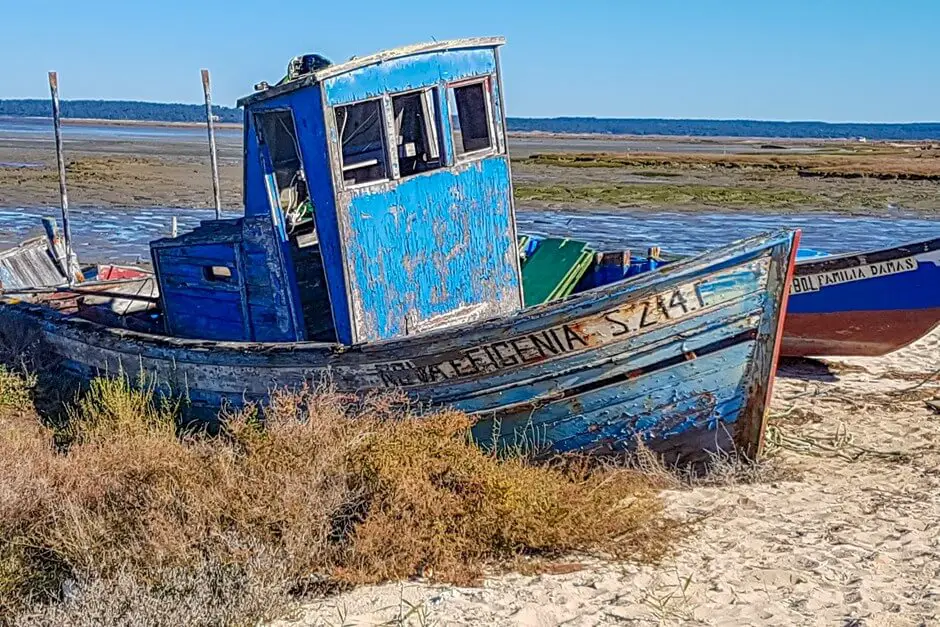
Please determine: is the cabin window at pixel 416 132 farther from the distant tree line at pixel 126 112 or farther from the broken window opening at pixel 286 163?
the distant tree line at pixel 126 112

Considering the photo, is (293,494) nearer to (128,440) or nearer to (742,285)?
(128,440)

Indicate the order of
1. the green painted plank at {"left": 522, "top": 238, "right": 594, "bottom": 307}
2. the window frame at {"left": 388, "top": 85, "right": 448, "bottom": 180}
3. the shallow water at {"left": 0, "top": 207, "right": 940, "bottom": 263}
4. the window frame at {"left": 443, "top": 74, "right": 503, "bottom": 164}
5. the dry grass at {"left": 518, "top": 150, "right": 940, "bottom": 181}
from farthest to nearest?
1. the dry grass at {"left": 518, "top": 150, "right": 940, "bottom": 181}
2. the shallow water at {"left": 0, "top": 207, "right": 940, "bottom": 263}
3. the green painted plank at {"left": 522, "top": 238, "right": 594, "bottom": 307}
4. the window frame at {"left": 443, "top": 74, "right": 503, "bottom": 164}
5. the window frame at {"left": 388, "top": 85, "right": 448, "bottom": 180}

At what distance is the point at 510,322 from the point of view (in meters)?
6.46

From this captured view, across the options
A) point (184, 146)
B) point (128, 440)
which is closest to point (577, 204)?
point (128, 440)

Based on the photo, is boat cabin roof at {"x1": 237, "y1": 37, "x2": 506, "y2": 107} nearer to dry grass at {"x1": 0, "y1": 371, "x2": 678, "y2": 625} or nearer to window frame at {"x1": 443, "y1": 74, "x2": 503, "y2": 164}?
window frame at {"x1": 443, "y1": 74, "x2": 503, "y2": 164}

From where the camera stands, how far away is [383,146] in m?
7.16

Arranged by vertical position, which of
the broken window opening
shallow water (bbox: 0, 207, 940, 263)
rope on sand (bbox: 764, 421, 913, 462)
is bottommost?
rope on sand (bbox: 764, 421, 913, 462)

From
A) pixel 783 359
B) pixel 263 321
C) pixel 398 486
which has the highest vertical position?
pixel 263 321

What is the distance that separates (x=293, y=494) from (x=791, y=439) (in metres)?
4.45

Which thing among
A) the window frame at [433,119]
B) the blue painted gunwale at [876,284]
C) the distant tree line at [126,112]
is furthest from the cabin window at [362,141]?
the distant tree line at [126,112]

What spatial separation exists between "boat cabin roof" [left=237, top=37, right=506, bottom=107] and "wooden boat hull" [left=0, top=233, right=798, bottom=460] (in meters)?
1.87

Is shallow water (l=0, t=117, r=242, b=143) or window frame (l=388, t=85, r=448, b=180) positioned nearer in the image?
window frame (l=388, t=85, r=448, b=180)

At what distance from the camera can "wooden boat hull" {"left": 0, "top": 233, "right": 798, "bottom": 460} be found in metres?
6.39

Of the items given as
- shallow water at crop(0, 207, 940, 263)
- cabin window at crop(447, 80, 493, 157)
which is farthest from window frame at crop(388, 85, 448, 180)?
shallow water at crop(0, 207, 940, 263)
